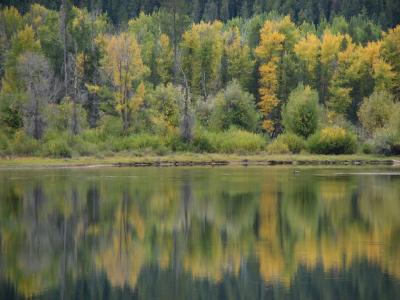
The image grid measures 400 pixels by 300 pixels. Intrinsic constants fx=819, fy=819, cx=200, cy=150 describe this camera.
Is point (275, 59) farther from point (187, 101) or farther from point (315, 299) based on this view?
point (315, 299)

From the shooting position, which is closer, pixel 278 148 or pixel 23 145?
pixel 23 145

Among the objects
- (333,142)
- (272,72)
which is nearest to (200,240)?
(333,142)

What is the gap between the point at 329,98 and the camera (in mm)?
109000

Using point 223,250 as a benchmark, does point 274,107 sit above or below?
above

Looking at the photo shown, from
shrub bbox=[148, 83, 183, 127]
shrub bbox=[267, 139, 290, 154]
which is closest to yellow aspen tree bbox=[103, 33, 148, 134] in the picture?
shrub bbox=[148, 83, 183, 127]

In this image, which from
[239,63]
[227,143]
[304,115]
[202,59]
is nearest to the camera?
[227,143]

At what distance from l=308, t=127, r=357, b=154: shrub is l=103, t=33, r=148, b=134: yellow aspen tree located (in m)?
19.9

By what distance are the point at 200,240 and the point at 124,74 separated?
61393mm

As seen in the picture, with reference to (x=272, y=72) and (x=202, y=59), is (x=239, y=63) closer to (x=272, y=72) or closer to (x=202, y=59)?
(x=202, y=59)

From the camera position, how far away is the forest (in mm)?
84688

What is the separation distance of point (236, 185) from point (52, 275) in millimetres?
29457

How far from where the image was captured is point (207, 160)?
267ft

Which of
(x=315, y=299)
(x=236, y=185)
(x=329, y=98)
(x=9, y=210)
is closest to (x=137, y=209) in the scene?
(x=9, y=210)

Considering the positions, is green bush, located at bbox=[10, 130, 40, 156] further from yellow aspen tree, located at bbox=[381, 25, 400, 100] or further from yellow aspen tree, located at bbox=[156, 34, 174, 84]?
yellow aspen tree, located at bbox=[381, 25, 400, 100]
